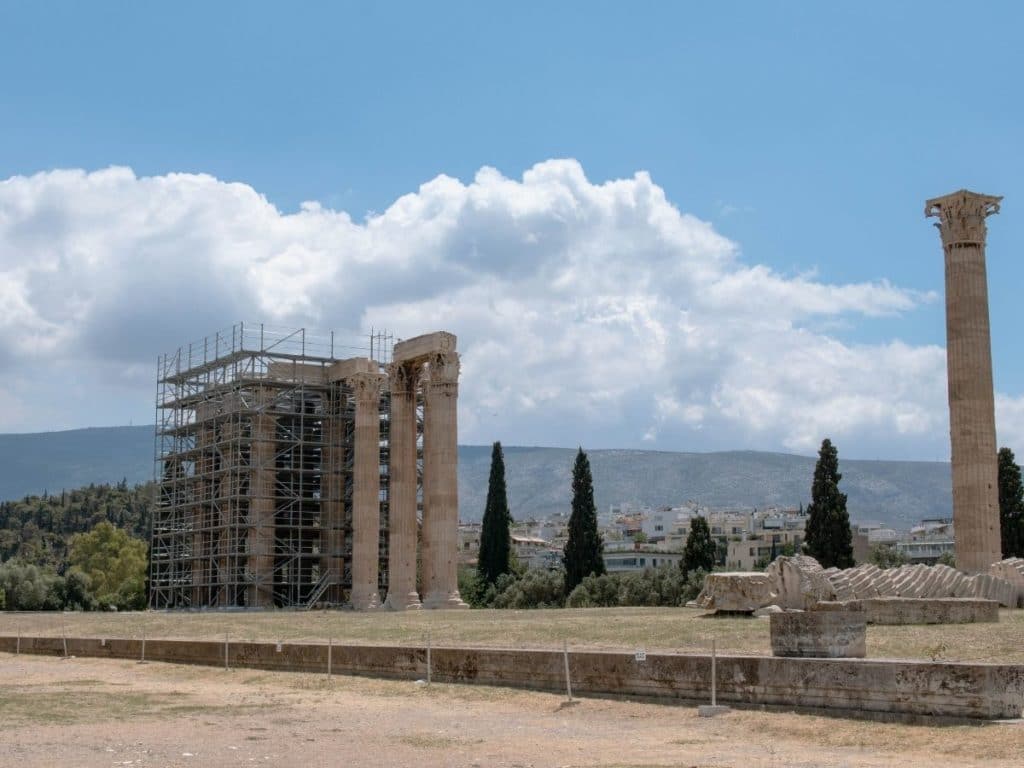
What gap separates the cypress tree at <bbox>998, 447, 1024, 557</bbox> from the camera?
53.2 m

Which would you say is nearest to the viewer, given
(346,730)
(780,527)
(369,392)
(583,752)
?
(583,752)

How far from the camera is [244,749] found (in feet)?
46.0

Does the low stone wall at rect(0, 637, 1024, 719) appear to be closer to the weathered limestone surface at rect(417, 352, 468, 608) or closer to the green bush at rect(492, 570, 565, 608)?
the weathered limestone surface at rect(417, 352, 468, 608)

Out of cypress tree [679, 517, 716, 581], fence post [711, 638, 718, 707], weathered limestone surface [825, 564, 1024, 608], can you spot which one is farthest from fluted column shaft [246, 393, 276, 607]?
fence post [711, 638, 718, 707]

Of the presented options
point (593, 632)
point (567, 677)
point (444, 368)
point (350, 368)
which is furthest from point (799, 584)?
point (350, 368)

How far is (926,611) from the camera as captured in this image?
84.6ft

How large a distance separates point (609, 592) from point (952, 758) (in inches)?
1878

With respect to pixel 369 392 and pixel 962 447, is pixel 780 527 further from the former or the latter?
pixel 962 447

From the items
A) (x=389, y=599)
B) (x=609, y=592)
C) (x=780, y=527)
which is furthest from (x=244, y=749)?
(x=780, y=527)

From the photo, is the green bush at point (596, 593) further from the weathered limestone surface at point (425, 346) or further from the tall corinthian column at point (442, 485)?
the weathered limestone surface at point (425, 346)

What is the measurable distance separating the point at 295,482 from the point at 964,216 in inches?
1422

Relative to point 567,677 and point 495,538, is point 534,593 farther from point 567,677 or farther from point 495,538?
point 567,677

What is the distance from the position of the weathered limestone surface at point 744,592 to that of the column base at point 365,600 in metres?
27.6

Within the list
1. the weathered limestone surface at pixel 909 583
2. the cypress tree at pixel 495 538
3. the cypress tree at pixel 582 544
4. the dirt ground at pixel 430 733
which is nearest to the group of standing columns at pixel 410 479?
the cypress tree at pixel 582 544
